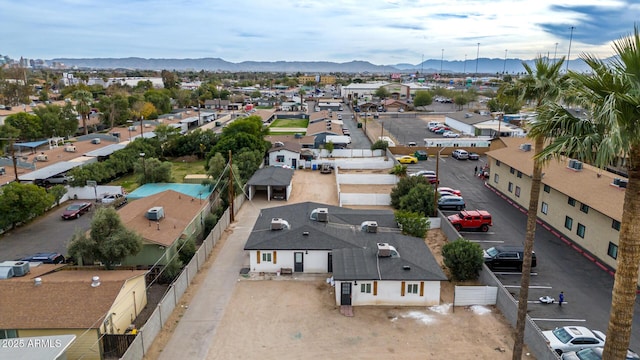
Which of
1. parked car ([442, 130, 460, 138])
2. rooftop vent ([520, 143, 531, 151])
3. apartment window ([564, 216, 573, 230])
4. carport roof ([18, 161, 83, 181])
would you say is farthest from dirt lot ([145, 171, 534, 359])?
parked car ([442, 130, 460, 138])

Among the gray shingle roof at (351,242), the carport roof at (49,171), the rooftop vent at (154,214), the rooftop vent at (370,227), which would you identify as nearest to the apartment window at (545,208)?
the gray shingle roof at (351,242)

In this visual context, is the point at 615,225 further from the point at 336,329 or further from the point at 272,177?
the point at 272,177

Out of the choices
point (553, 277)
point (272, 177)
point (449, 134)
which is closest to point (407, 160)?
point (272, 177)

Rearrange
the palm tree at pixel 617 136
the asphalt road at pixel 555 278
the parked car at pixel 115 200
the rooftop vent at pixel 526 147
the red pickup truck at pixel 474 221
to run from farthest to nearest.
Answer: the rooftop vent at pixel 526 147, the parked car at pixel 115 200, the red pickup truck at pixel 474 221, the asphalt road at pixel 555 278, the palm tree at pixel 617 136

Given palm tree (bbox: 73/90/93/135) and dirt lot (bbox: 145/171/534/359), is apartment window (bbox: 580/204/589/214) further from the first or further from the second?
palm tree (bbox: 73/90/93/135)

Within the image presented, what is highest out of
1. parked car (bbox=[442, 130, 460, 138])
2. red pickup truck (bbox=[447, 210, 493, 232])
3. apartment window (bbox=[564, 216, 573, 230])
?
parked car (bbox=[442, 130, 460, 138])

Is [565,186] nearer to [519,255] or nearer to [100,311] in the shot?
[519,255]

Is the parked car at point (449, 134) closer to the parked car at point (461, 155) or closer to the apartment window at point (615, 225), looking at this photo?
the parked car at point (461, 155)
